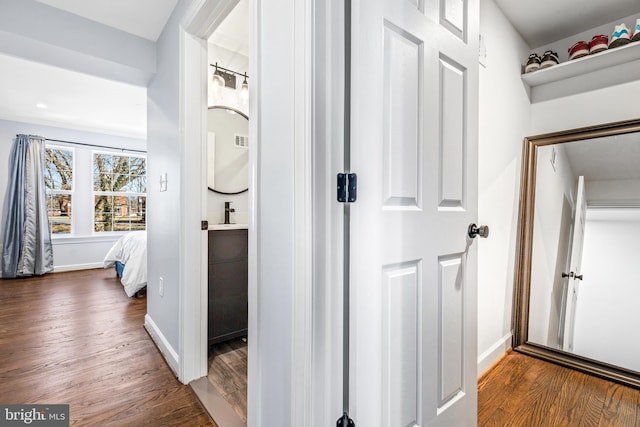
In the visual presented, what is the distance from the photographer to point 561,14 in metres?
1.89

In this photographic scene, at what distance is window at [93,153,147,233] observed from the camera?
523 centimetres

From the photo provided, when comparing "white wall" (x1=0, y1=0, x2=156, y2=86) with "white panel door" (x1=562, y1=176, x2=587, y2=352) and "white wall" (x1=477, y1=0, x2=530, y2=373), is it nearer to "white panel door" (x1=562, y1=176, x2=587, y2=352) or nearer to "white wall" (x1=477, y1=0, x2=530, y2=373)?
"white wall" (x1=477, y1=0, x2=530, y2=373)

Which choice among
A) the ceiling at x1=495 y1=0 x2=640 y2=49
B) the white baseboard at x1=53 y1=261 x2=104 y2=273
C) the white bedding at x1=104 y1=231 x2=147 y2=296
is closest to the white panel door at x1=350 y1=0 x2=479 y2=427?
the ceiling at x1=495 y1=0 x2=640 y2=49

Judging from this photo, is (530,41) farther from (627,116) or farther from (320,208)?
(320,208)

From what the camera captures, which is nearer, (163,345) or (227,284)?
(163,345)

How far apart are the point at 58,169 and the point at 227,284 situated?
4.82m

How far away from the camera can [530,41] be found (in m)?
2.19

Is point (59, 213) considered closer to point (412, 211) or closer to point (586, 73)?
point (412, 211)

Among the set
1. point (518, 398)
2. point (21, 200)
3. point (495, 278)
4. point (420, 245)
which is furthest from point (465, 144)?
point (21, 200)

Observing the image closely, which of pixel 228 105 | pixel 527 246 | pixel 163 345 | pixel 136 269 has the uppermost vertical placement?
pixel 228 105

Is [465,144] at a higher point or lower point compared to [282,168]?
higher

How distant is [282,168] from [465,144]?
0.74m

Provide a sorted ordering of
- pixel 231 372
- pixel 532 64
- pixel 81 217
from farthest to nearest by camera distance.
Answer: pixel 81 217 < pixel 532 64 < pixel 231 372

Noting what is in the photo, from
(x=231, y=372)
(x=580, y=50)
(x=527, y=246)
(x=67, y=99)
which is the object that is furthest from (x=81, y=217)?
(x=580, y=50)
